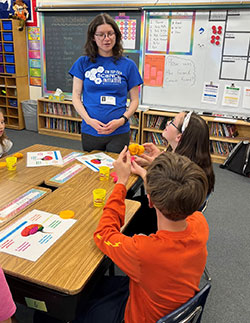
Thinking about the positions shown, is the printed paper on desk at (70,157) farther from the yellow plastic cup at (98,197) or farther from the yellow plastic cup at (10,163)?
the yellow plastic cup at (98,197)

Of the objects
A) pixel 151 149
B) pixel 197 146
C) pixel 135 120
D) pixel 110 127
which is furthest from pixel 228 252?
pixel 135 120

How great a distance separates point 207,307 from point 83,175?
1140mm

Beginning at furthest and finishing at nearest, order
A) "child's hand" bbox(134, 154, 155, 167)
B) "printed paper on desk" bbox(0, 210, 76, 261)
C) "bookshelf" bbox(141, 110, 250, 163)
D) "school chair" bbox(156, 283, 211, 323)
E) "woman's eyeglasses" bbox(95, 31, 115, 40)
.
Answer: "bookshelf" bbox(141, 110, 250, 163)
"woman's eyeglasses" bbox(95, 31, 115, 40)
"child's hand" bbox(134, 154, 155, 167)
"printed paper on desk" bbox(0, 210, 76, 261)
"school chair" bbox(156, 283, 211, 323)

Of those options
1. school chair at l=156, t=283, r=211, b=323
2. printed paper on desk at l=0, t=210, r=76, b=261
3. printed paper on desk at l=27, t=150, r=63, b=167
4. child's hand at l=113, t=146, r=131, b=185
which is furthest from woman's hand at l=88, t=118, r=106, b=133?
school chair at l=156, t=283, r=211, b=323

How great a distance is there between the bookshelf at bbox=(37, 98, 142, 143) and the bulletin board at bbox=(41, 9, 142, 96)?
0.27 meters

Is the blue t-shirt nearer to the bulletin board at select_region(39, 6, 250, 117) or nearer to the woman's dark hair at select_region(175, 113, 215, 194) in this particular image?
the woman's dark hair at select_region(175, 113, 215, 194)

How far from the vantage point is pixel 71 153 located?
228 cm

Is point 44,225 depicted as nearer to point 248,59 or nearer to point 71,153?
point 71,153

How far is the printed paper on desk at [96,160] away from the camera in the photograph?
201 centimetres

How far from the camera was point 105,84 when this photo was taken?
2256 mm

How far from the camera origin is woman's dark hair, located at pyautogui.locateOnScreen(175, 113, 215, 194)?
4.98 feet

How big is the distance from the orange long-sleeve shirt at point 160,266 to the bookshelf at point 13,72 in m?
5.01

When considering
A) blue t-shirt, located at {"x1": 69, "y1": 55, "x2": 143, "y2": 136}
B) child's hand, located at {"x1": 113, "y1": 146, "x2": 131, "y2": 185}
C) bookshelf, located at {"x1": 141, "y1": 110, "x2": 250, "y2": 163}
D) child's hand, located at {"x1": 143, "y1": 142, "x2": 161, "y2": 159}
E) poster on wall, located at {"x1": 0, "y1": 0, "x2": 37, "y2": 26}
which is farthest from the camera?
poster on wall, located at {"x1": 0, "y1": 0, "x2": 37, "y2": 26}

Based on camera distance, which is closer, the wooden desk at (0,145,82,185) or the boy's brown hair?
the boy's brown hair
